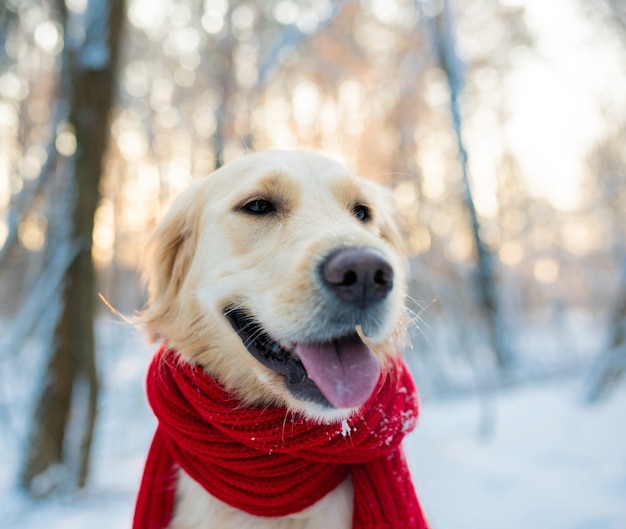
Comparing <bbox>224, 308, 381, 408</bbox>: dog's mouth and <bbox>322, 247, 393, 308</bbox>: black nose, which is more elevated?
<bbox>322, 247, 393, 308</bbox>: black nose

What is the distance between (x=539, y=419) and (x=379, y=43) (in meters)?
9.38

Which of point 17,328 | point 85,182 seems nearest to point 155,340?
point 17,328

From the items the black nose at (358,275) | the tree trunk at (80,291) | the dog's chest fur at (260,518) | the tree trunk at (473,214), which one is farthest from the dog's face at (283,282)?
the tree trunk at (473,214)

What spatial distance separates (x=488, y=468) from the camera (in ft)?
13.8

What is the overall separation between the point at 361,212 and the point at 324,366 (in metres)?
0.93

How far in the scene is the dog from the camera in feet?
5.11

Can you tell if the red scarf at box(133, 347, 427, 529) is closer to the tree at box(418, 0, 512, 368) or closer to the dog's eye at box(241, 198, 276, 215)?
the dog's eye at box(241, 198, 276, 215)

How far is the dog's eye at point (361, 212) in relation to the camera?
2256 mm

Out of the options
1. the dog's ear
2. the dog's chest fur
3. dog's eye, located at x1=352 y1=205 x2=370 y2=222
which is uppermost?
dog's eye, located at x1=352 y1=205 x2=370 y2=222

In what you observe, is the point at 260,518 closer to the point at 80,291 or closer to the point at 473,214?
the point at 80,291

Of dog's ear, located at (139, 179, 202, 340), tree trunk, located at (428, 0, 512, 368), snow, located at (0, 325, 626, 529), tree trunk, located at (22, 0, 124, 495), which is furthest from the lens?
tree trunk, located at (428, 0, 512, 368)

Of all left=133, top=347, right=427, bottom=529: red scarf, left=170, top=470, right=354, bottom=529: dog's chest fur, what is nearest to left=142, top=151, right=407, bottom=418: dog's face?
left=133, top=347, right=427, bottom=529: red scarf

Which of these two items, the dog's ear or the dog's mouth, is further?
the dog's ear

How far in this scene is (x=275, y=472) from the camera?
1776 millimetres
